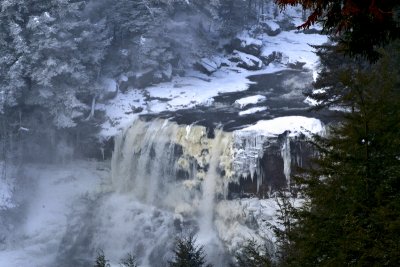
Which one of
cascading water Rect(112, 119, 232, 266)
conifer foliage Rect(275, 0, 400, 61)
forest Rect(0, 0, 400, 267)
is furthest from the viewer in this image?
cascading water Rect(112, 119, 232, 266)

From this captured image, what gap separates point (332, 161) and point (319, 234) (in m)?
1.00

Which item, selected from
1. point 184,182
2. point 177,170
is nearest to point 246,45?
point 177,170

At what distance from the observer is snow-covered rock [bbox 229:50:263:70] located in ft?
137

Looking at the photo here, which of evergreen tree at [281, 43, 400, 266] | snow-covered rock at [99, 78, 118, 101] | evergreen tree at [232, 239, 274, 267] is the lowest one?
evergreen tree at [232, 239, 274, 267]

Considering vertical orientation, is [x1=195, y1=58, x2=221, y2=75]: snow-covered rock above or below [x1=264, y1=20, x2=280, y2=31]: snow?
below

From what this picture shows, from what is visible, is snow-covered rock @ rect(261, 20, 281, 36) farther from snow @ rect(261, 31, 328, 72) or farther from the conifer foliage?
the conifer foliage

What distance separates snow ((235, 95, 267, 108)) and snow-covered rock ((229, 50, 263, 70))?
1014 cm

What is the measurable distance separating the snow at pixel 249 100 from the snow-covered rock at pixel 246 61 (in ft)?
33.3

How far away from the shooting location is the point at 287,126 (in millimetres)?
24734

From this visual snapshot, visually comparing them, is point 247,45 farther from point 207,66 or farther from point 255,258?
point 255,258

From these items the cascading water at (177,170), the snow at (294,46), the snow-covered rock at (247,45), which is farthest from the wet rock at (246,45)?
the cascading water at (177,170)

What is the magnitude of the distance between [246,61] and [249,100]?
38.1 feet

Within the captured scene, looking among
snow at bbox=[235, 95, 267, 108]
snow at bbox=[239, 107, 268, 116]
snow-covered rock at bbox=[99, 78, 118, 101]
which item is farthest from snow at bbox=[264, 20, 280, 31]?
snow at bbox=[239, 107, 268, 116]

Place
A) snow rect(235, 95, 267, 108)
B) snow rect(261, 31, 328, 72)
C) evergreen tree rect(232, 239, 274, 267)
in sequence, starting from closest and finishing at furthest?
evergreen tree rect(232, 239, 274, 267) → snow rect(235, 95, 267, 108) → snow rect(261, 31, 328, 72)
